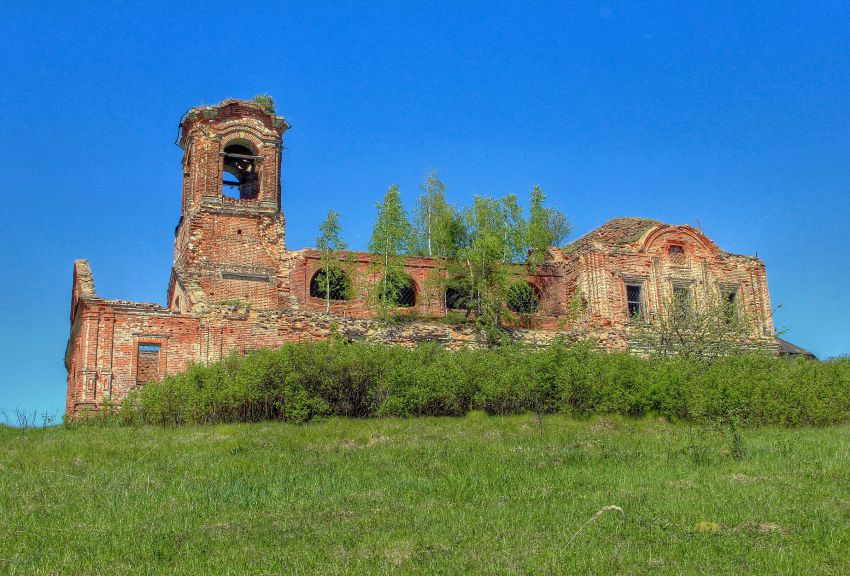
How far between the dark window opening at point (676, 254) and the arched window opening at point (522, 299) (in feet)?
17.6

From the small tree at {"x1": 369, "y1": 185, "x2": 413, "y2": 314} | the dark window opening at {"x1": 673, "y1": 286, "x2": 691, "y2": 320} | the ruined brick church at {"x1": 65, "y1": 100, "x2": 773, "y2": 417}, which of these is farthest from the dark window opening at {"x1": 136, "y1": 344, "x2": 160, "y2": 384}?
the dark window opening at {"x1": 673, "y1": 286, "x2": 691, "y2": 320}

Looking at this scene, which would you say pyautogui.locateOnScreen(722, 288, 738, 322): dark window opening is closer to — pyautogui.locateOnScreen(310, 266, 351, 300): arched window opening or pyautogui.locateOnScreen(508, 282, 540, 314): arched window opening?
pyautogui.locateOnScreen(508, 282, 540, 314): arched window opening

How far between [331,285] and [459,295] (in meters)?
4.66

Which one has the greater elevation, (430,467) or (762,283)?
(762,283)

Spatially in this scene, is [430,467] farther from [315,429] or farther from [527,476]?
[315,429]

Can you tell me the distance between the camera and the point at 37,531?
10312 millimetres

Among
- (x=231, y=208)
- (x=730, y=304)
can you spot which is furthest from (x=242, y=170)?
(x=730, y=304)

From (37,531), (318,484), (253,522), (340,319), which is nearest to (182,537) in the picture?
(253,522)

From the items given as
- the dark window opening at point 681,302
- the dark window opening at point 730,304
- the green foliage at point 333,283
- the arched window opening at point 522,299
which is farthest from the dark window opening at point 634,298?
the green foliage at point 333,283

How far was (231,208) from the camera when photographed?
96.8 feet

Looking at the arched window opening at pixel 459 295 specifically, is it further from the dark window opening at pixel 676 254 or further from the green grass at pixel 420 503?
the green grass at pixel 420 503

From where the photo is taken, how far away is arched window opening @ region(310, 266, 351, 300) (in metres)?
29.3

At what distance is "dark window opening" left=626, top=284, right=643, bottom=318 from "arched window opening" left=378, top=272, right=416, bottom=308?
7782mm

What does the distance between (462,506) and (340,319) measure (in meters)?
14.2
